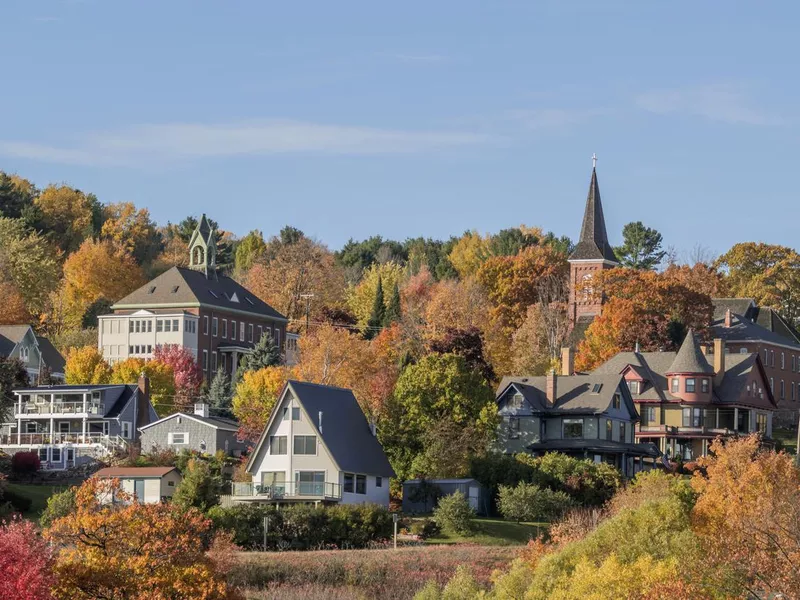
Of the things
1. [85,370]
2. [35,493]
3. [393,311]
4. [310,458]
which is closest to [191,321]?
[85,370]

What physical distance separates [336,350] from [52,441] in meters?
18.0

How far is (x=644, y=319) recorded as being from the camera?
110625mm

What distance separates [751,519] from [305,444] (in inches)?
1113

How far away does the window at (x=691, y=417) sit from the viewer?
332 ft

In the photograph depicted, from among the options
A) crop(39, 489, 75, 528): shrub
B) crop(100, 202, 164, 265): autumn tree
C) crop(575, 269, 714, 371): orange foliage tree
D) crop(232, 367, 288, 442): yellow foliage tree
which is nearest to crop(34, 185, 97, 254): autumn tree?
crop(100, 202, 164, 265): autumn tree

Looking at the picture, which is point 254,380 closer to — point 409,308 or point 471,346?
point 471,346

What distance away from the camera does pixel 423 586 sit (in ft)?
216

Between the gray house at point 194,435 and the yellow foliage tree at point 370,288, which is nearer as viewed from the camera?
the gray house at point 194,435

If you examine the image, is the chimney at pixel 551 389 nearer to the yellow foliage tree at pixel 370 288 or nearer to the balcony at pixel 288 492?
→ the balcony at pixel 288 492

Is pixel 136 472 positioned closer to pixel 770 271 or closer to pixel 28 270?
pixel 28 270

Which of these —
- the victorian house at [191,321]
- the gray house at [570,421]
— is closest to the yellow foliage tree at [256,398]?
the gray house at [570,421]

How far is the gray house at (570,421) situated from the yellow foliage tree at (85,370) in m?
28.9

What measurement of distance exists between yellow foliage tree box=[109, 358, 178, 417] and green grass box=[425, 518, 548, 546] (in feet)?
108

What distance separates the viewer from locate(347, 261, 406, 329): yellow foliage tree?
143 m
